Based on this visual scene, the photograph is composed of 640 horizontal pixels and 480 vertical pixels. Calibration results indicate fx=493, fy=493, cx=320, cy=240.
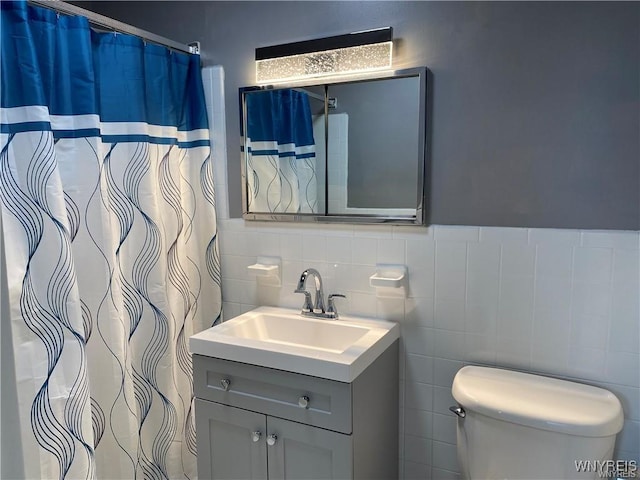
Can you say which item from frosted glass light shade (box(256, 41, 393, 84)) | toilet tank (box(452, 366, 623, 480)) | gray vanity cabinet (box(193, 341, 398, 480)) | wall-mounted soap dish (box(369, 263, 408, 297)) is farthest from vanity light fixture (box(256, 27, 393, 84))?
toilet tank (box(452, 366, 623, 480))

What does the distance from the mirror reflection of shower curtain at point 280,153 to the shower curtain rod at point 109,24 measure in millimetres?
340

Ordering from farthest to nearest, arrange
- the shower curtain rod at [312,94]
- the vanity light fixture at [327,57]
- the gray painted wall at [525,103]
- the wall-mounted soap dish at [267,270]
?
1. the wall-mounted soap dish at [267,270]
2. the shower curtain rod at [312,94]
3. the vanity light fixture at [327,57]
4. the gray painted wall at [525,103]

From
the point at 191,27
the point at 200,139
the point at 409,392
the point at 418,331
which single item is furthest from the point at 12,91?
the point at 409,392

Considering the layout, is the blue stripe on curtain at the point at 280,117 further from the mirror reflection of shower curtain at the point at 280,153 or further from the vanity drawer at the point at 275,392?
the vanity drawer at the point at 275,392

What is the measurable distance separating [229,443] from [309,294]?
0.61m

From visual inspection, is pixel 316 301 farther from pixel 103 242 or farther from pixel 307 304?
pixel 103 242

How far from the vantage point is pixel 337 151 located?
6.13ft

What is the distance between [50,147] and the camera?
4.72 feet

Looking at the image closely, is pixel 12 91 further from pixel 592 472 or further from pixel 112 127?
pixel 592 472

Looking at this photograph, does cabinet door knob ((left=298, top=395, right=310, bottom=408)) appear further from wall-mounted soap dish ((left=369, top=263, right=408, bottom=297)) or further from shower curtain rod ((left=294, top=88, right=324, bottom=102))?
shower curtain rod ((left=294, top=88, right=324, bottom=102))

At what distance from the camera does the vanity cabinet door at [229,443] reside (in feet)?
5.45

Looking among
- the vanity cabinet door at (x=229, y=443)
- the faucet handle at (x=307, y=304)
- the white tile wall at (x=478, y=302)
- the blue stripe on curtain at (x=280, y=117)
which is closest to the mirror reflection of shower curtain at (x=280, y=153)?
the blue stripe on curtain at (x=280, y=117)

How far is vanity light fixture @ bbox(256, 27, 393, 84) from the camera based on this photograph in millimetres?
1761

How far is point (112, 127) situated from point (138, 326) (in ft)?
2.39
